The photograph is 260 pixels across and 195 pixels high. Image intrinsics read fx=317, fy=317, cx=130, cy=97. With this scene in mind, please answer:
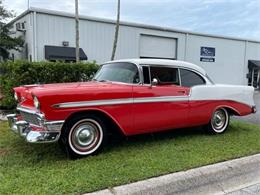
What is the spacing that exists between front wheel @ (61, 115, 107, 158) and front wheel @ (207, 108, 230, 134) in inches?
108

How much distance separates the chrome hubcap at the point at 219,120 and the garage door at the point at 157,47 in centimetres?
1666

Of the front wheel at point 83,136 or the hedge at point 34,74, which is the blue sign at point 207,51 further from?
the front wheel at point 83,136

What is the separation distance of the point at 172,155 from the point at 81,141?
1540mm

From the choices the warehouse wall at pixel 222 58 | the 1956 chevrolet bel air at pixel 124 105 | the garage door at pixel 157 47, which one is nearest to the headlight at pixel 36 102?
the 1956 chevrolet bel air at pixel 124 105

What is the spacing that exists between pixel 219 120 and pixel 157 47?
57.4 ft

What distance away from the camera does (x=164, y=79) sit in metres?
6.31

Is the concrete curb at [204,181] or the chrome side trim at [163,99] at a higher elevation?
the chrome side trim at [163,99]

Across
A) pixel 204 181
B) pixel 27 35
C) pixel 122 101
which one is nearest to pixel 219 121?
pixel 122 101

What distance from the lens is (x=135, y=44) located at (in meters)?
22.9

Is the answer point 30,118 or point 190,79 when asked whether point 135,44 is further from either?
point 30,118

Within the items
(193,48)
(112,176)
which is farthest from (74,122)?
(193,48)

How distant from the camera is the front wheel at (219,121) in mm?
6992

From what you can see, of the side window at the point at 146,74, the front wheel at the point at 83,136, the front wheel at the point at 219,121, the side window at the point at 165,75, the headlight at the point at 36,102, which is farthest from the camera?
the front wheel at the point at 219,121

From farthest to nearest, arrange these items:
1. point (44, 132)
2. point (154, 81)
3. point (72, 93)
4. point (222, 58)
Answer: point (222, 58) → point (154, 81) → point (72, 93) → point (44, 132)
